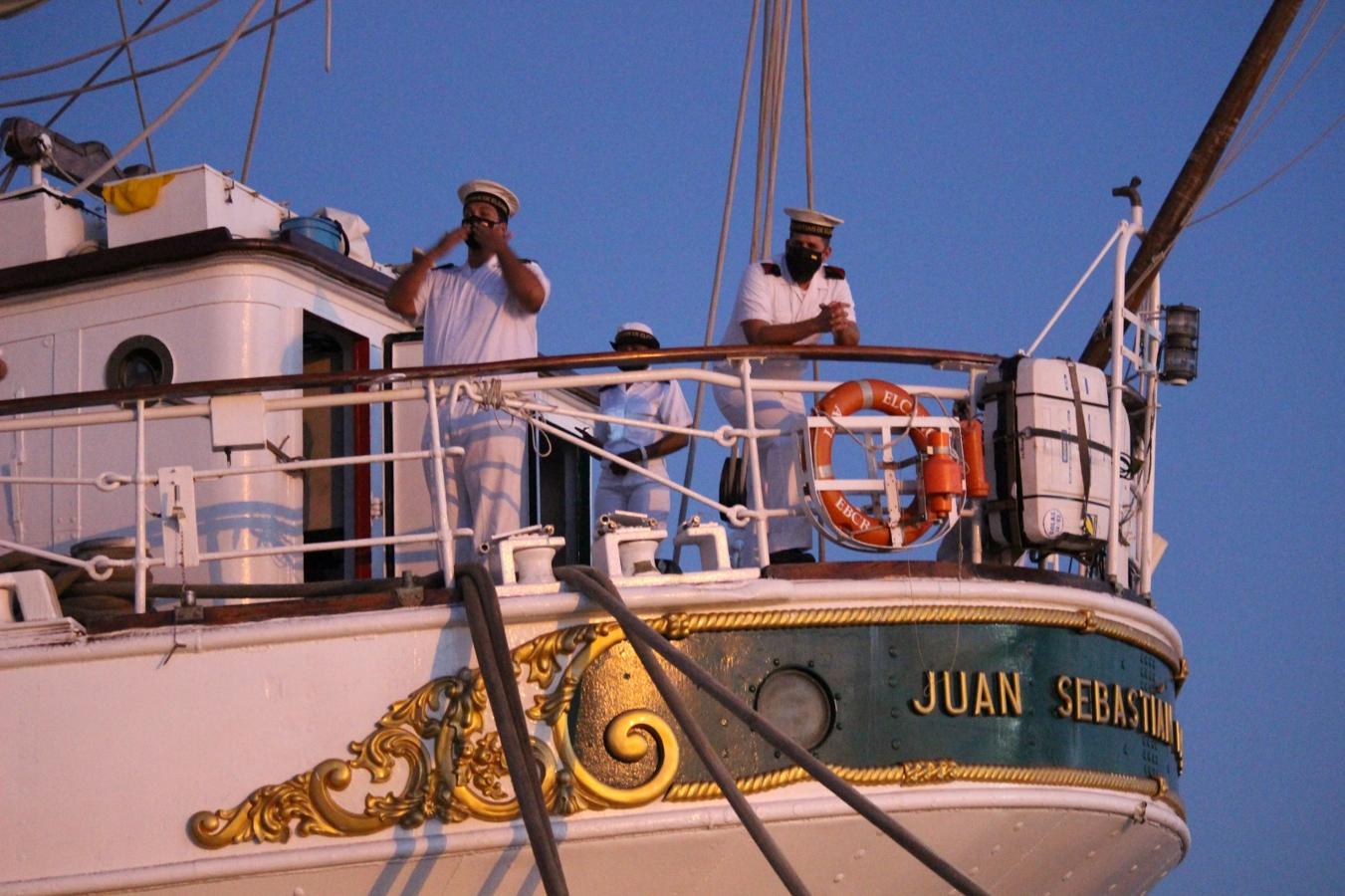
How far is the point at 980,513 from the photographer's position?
24.6ft

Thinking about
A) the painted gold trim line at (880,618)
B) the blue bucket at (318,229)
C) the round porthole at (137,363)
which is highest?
the blue bucket at (318,229)

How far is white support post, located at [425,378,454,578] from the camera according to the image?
6959 mm

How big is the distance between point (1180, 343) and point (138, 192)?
16.7 ft

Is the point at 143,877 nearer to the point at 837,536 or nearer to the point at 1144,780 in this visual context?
the point at 837,536

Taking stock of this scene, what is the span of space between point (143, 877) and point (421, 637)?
1.30m

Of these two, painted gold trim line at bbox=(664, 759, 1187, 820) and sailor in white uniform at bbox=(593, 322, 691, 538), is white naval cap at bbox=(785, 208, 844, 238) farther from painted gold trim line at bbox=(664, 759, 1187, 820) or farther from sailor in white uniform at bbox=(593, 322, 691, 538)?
painted gold trim line at bbox=(664, 759, 1187, 820)

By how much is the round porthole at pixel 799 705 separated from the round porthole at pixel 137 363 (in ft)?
11.9

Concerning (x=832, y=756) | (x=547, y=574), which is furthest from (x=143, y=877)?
(x=832, y=756)

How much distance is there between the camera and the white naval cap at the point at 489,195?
8.34 meters

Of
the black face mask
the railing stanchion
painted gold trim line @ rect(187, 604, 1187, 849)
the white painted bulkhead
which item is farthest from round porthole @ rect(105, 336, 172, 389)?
the railing stanchion

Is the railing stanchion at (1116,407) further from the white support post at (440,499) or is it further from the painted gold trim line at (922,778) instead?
the white support post at (440,499)

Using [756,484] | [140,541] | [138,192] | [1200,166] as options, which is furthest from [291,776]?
[1200,166]

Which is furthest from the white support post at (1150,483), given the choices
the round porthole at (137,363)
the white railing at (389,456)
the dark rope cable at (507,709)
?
the round porthole at (137,363)

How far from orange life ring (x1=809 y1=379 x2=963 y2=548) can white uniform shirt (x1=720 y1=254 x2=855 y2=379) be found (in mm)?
1060
